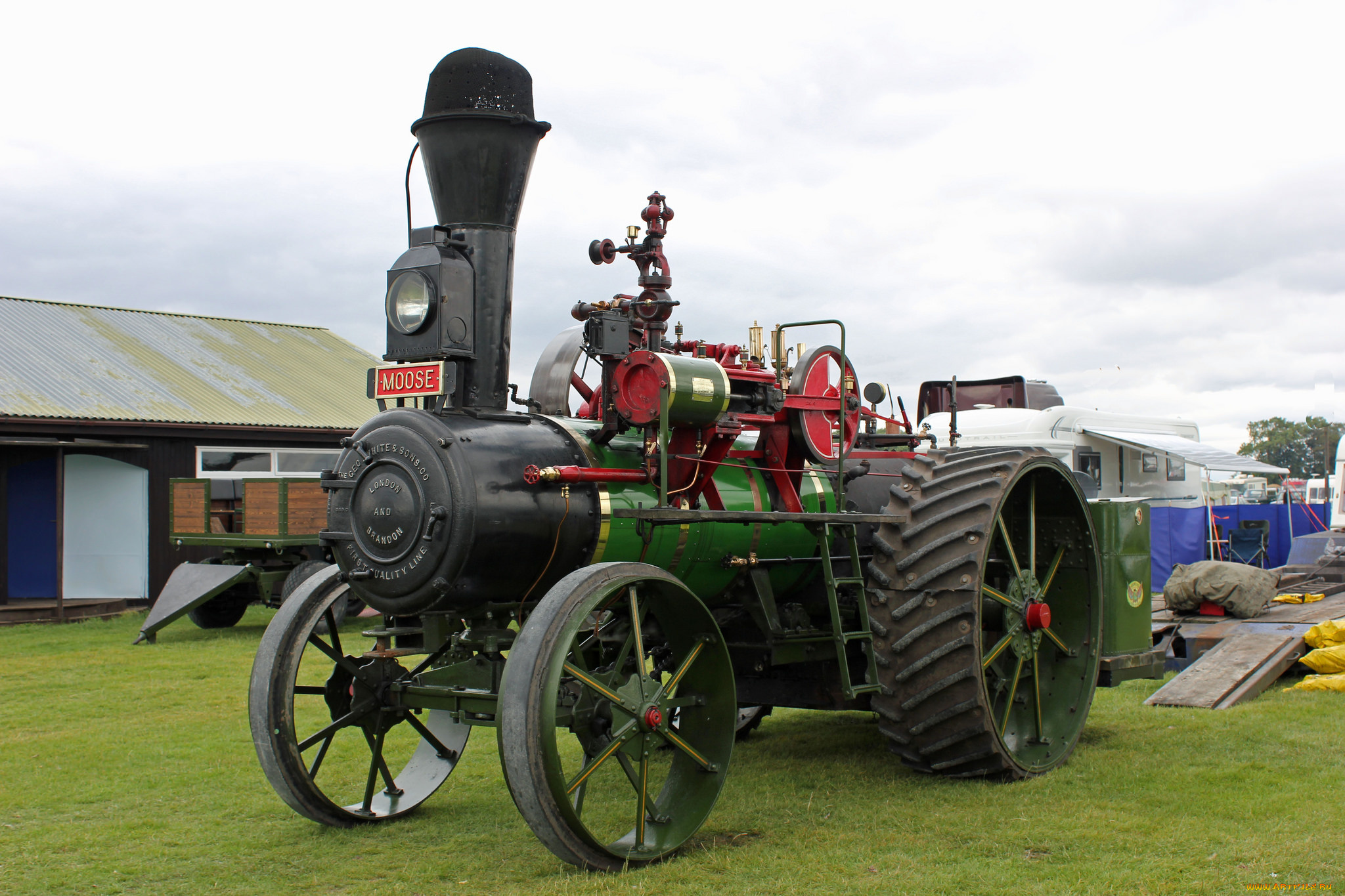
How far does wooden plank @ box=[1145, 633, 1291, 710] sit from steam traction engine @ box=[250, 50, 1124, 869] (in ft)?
6.00

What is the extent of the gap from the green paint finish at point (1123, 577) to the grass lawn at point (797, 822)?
1.83ft

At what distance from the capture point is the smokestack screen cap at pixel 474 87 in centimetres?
468

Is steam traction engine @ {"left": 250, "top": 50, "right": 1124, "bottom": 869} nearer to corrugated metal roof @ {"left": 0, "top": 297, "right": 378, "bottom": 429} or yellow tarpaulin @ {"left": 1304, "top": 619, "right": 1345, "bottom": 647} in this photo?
yellow tarpaulin @ {"left": 1304, "top": 619, "right": 1345, "bottom": 647}

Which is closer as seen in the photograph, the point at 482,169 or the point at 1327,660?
the point at 482,169

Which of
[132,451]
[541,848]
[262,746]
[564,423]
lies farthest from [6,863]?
[132,451]

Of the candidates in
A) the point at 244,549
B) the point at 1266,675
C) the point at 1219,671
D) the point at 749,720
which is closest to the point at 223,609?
the point at 244,549

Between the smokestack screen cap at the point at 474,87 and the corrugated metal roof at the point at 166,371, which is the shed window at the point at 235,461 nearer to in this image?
the corrugated metal roof at the point at 166,371

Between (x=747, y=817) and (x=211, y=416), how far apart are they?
1244cm

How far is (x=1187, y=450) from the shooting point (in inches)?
610

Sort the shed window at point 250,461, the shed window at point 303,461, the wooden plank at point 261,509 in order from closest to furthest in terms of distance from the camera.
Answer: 1. the wooden plank at point 261,509
2. the shed window at point 250,461
3. the shed window at point 303,461

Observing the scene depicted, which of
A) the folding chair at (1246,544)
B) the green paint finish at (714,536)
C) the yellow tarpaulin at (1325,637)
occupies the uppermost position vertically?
the green paint finish at (714,536)

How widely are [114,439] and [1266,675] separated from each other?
520 inches

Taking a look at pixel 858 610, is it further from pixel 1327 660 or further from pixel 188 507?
pixel 188 507

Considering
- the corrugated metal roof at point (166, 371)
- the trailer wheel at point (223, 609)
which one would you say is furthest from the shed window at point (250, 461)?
the trailer wheel at point (223, 609)
